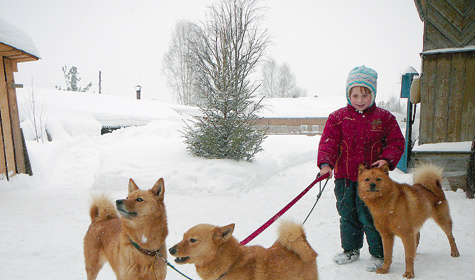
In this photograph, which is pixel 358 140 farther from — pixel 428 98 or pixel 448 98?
pixel 448 98

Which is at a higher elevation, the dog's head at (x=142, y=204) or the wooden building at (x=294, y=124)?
the wooden building at (x=294, y=124)

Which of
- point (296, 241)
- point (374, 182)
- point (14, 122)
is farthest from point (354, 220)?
point (14, 122)

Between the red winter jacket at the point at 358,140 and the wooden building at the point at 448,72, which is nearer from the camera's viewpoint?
the red winter jacket at the point at 358,140

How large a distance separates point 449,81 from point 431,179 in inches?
160

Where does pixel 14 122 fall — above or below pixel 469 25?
below

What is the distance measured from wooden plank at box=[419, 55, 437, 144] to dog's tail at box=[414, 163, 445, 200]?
12.2ft

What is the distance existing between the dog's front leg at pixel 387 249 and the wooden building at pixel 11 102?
8083 millimetres

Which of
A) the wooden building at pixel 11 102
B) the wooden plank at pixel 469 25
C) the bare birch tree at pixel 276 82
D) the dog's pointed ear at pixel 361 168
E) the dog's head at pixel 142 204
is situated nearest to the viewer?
the dog's head at pixel 142 204

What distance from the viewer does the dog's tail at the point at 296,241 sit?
2291 millimetres

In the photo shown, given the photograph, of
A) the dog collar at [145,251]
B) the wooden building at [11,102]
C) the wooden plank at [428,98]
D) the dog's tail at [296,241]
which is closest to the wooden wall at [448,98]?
the wooden plank at [428,98]

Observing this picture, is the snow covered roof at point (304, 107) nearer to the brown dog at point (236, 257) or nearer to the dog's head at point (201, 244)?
the brown dog at point (236, 257)

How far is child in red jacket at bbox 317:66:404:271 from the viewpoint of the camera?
9.71ft

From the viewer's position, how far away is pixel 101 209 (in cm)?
295

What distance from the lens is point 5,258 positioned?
135 inches
